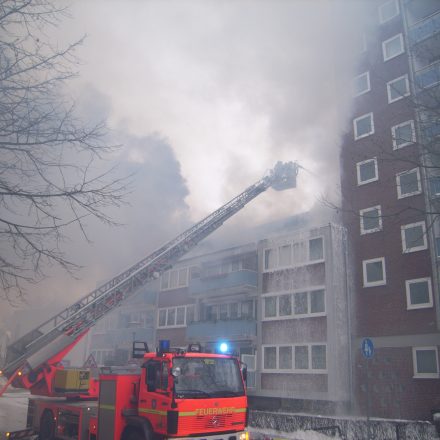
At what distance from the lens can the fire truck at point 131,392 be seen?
27.1ft

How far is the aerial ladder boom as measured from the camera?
1313 cm

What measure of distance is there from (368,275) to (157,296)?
55.5 ft

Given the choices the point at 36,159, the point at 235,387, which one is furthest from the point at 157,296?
the point at 36,159

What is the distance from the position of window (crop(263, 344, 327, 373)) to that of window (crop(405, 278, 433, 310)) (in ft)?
14.7

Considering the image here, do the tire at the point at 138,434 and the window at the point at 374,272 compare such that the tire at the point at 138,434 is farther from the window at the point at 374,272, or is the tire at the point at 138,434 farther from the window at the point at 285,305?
the window at the point at 285,305

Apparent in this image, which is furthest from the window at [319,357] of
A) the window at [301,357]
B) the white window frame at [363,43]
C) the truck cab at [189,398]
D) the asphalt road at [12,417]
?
the white window frame at [363,43]

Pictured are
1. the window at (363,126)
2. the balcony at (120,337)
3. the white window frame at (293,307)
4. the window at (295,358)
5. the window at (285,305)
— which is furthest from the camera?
the balcony at (120,337)

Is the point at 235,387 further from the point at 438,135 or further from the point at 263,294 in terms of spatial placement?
the point at 263,294

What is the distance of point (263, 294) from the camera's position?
2506cm

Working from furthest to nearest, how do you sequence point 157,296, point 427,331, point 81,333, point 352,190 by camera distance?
point 157,296 < point 352,190 < point 427,331 < point 81,333

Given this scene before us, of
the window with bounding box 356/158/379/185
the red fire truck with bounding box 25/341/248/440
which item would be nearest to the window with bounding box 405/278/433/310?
the window with bounding box 356/158/379/185

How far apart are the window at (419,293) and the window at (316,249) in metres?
Result: 4.53

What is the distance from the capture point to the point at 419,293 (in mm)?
19031

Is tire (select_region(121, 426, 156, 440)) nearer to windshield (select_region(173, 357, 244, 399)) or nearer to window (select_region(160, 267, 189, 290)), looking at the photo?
windshield (select_region(173, 357, 244, 399))
